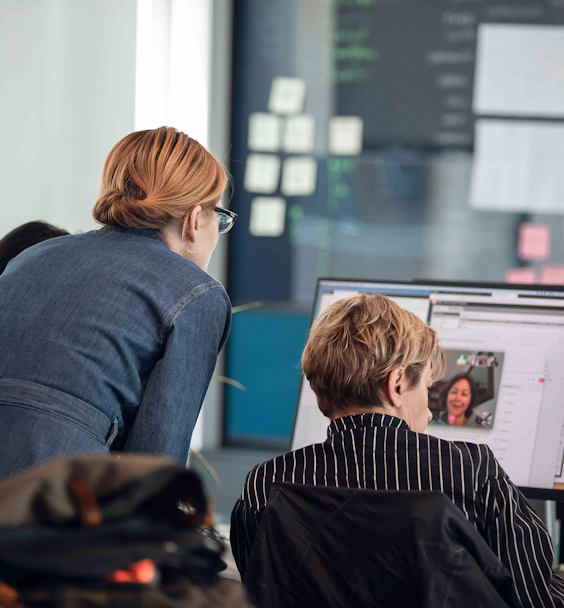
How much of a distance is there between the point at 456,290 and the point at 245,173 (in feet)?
6.78

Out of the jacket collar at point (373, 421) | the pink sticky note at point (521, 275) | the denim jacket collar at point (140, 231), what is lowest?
the pink sticky note at point (521, 275)

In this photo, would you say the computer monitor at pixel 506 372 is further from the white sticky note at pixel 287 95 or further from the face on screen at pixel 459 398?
the white sticky note at pixel 287 95

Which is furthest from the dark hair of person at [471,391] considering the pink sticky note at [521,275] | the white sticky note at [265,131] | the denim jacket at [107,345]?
the white sticky note at [265,131]

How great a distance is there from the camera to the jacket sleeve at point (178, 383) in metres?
1.21

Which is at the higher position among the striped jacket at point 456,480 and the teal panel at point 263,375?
the striped jacket at point 456,480

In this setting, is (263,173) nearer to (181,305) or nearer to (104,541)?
(181,305)

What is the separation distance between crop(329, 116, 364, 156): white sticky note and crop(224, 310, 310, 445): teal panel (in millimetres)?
871

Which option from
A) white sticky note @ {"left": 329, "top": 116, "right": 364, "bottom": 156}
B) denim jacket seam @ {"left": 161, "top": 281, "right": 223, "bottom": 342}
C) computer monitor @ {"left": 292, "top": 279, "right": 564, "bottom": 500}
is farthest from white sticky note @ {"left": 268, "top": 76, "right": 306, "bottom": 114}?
denim jacket seam @ {"left": 161, "top": 281, "right": 223, "bottom": 342}

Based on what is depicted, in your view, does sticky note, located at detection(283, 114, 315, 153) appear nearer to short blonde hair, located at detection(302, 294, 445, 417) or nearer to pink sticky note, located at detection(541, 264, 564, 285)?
pink sticky note, located at detection(541, 264, 564, 285)

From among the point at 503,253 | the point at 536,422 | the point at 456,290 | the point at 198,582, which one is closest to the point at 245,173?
the point at 503,253

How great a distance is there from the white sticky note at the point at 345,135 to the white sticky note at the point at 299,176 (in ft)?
0.45

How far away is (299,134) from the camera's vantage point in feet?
11.9

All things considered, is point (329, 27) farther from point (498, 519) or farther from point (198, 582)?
point (198, 582)

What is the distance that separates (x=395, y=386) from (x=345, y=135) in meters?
2.56
